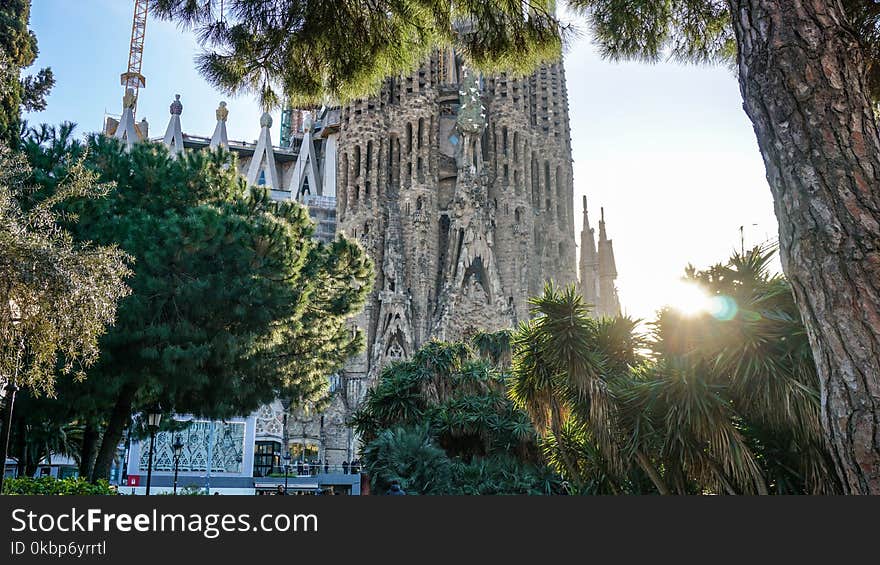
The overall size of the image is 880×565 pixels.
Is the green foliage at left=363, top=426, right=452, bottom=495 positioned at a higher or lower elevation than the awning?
higher

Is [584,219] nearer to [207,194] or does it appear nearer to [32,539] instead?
[207,194]

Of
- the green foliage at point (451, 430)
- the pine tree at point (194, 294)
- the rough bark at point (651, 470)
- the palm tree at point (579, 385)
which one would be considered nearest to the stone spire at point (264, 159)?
the green foliage at point (451, 430)

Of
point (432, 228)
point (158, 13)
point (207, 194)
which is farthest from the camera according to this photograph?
point (432, 228)

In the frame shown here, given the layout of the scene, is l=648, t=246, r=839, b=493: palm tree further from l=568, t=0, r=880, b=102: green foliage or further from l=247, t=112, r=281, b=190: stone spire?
l=247, t=112, r=281, b=190: stone spire

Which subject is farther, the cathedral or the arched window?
the arched window

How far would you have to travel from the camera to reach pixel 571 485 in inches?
460

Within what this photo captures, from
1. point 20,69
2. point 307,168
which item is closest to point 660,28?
point 20,69

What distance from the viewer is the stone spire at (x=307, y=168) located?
4369 centimetres

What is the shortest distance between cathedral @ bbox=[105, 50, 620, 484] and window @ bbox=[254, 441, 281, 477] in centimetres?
12

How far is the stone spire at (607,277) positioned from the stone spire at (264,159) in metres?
22.9

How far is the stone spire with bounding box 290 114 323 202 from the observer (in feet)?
143

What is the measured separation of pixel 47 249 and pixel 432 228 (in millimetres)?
28009

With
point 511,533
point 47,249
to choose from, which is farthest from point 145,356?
point 511,533

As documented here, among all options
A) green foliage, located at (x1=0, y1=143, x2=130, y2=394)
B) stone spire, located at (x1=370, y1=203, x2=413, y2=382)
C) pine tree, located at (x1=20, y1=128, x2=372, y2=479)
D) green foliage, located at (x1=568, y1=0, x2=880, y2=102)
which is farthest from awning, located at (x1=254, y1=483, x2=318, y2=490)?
green foliage, located at (x1=568, y1=0, x2=880, y2=102)
